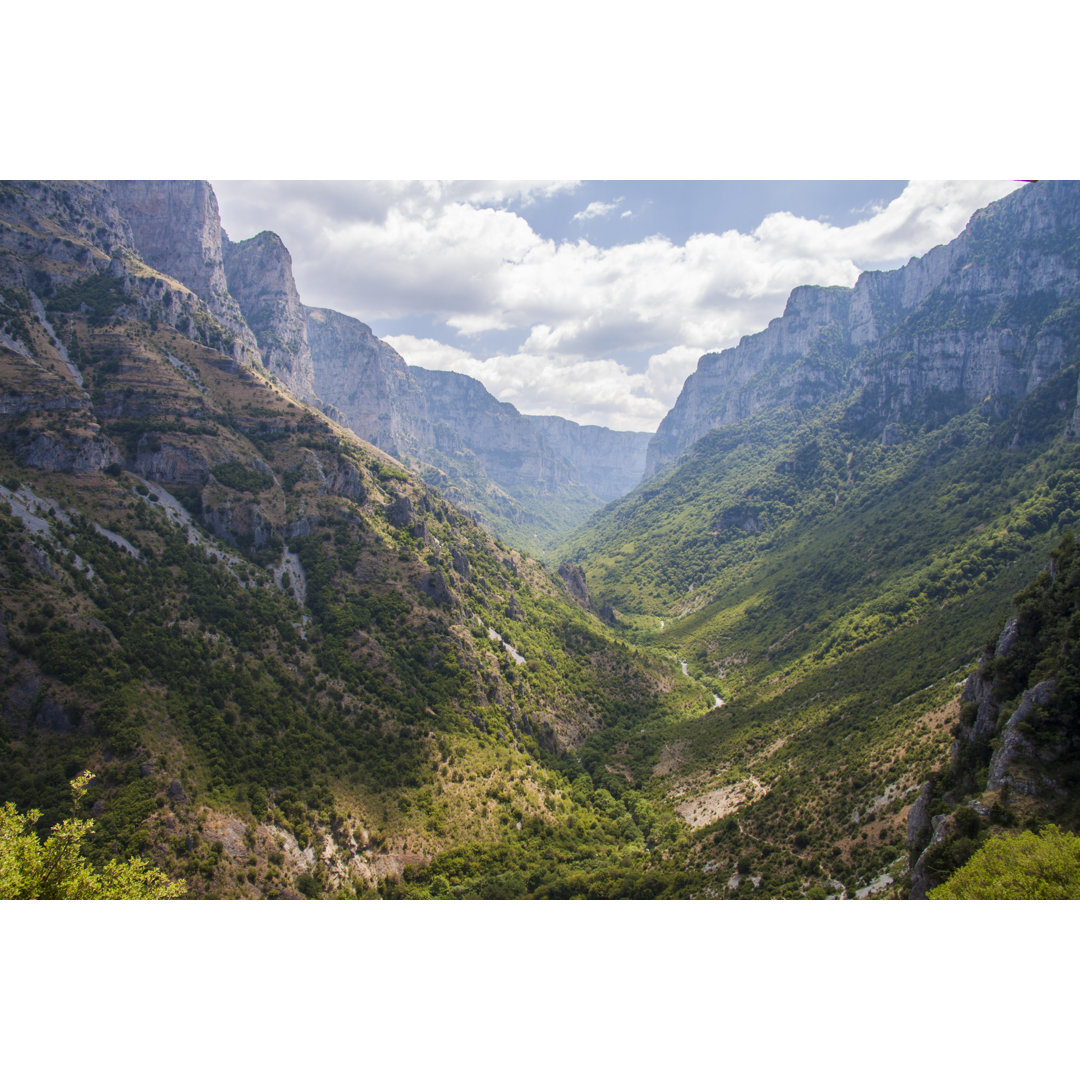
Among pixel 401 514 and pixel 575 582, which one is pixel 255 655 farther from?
pixel 575 582

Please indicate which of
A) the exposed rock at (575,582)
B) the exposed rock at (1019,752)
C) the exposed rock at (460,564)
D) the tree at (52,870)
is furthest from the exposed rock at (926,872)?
the exposed rock at (575,582)

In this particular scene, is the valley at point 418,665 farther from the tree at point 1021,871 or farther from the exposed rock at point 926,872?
the tree at point 1021,871

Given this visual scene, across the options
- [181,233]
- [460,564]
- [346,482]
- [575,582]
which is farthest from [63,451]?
[181,233]

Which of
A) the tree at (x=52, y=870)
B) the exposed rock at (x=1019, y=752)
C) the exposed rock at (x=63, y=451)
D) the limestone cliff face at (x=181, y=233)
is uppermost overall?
the limestone cliff face at (x=181, y=233)

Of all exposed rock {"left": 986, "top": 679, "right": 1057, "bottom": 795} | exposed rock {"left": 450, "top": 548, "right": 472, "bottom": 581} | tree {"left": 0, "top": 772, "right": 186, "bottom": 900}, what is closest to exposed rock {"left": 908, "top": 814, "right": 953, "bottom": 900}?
exposed rock {"left": 986, "top": 679, "right": 1057, "bottom": 795}

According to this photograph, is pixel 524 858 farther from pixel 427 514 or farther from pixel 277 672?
pixel 427 514

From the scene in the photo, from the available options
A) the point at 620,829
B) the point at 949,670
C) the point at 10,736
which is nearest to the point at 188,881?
the point at 10,736
